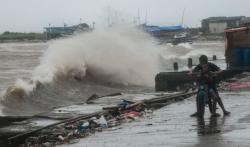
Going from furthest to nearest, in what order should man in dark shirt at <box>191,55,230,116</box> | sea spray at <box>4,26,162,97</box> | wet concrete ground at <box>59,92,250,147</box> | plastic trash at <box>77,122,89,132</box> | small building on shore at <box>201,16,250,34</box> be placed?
small building on shore at <box>201,16,250,34</box>, sea spray at <box>4,26,162,97</box>, plastic trash at <box>77,122,89,132</box>, man in dark shirt at <box>191,55,230,116</box>, wet concrete ground at <box>59,92,250,147</box>

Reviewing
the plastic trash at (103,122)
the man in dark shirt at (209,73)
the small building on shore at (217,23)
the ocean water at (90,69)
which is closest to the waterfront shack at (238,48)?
the ocean water at (90,69)

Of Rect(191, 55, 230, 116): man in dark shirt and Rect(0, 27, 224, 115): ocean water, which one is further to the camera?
Rect(0, 27, 224, 115): ocean water

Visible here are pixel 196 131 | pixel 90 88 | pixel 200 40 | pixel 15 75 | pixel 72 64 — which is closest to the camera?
pixel 196 131

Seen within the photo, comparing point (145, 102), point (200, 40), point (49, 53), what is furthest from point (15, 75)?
point (200, 40)

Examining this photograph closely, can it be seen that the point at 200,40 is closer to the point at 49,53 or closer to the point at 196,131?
the point at 49,53

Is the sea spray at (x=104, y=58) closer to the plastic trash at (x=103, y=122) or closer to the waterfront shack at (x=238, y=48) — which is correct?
the waterfront shack at (x=238, y=48)

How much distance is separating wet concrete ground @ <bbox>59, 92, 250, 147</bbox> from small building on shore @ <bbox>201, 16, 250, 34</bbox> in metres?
105

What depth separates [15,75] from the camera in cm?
3603

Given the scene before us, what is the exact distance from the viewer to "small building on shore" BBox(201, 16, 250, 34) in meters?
119

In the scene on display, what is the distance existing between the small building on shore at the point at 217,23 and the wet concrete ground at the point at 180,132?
343ft

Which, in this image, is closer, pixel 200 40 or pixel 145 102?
pixel 145 102

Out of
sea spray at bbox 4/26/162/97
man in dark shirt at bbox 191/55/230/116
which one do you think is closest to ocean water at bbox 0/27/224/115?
sea spray at bbox 4/26/162/97

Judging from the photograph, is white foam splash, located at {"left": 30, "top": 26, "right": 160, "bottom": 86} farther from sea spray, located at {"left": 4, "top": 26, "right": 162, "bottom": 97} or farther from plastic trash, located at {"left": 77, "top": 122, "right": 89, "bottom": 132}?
plastic trash, located at {"left": 77, "top": 122, "right": 89, "bottom": 132}

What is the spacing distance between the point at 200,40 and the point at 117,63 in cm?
8263
